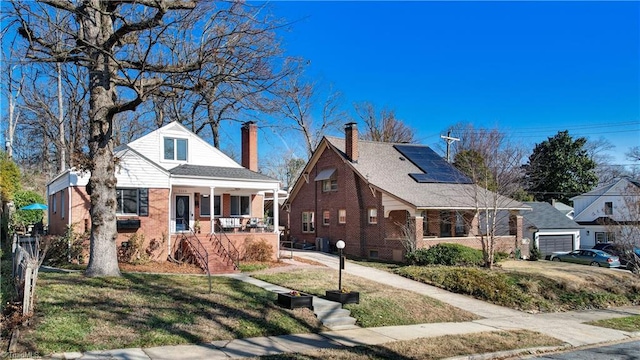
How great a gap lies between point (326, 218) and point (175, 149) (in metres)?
10.7

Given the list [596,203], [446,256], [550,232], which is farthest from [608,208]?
[446,256]

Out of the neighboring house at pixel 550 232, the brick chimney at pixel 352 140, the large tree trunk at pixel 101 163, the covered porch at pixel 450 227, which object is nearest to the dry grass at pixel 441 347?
the large tree trunk at pixel 101 163

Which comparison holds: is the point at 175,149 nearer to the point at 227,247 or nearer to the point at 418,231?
the point at 227,247

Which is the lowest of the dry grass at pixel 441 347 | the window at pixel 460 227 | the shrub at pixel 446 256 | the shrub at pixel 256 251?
the dry grass at pixel 441 347

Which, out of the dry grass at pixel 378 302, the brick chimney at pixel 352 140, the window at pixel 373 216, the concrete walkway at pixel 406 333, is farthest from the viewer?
the brick chimney at pixel 352 140

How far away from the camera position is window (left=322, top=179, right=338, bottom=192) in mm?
31109

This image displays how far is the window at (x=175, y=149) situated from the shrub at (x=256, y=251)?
21.3 ft

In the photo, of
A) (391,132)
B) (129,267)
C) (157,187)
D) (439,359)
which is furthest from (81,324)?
(391,132)

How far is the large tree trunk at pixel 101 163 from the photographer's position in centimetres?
1380

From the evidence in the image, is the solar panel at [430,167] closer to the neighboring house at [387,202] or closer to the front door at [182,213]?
the neighboring house at [387,202]

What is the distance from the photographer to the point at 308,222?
3378 cm

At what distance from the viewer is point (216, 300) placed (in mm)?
12047

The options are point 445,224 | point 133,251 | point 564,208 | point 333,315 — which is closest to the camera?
point 333,315

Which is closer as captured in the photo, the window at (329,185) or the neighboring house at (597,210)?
the window at (329,185)
